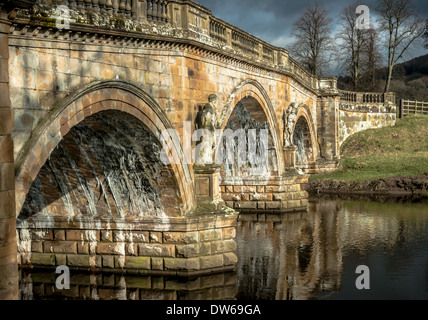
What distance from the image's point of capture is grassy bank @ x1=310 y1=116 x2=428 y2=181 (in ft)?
93.1

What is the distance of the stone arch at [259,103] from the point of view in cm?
1572

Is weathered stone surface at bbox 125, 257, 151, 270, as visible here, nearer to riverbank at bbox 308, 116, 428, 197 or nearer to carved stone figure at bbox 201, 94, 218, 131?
carved stone figure at bbox 201, 94, 218, 131

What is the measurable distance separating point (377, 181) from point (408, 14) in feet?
58.9

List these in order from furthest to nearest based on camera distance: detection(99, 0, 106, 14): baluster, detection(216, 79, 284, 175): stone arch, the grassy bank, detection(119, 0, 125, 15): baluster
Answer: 1. the grassy bank
2. detection(216, 79, 284, 175): stone arch
3. detection(119, 0, 125, 15): baluster
4. detection(99, 0, 106, 14): baluster

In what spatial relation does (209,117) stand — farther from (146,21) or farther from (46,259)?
(46,259)

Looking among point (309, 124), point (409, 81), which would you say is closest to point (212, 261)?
point (309, 124)

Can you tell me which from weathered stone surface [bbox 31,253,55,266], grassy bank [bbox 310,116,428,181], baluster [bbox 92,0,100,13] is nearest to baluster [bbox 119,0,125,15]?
baluster [bbox 92,0,100,13]

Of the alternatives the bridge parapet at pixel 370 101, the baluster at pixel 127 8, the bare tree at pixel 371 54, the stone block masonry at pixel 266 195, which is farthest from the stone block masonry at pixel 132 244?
the bare tree at pixel 371 54

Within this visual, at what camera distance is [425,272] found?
13.2 metres

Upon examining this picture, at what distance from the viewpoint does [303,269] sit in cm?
1394

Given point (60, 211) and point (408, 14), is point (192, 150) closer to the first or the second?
point (60, 211)

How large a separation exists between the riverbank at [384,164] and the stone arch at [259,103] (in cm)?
703
